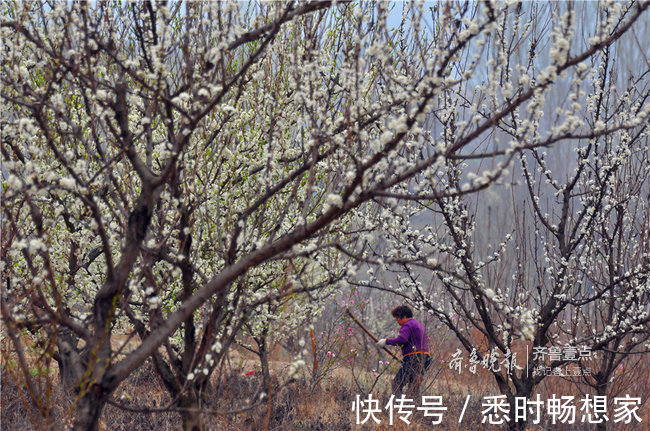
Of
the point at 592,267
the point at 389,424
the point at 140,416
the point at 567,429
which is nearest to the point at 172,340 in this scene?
the point at 140,416

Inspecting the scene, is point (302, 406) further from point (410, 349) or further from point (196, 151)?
point (196, 151)

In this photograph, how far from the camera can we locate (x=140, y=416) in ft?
22.0

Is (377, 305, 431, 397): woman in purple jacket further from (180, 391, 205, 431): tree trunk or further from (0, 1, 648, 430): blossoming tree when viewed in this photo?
(180, 391, 205, 431): tree trunk

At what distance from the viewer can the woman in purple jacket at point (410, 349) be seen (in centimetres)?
839

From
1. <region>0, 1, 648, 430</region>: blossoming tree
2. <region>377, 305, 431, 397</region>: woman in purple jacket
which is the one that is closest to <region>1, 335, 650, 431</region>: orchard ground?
<region>377, 305, 431, 397</region>: woman in purple jacket

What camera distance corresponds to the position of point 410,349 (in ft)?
29.3

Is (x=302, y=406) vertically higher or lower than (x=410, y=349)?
lower

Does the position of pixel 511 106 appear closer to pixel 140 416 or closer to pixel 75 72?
pixel 75 72

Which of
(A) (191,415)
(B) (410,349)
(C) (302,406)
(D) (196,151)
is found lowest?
(C) (302,406)

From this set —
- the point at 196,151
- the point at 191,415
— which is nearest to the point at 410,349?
the point at 191,415

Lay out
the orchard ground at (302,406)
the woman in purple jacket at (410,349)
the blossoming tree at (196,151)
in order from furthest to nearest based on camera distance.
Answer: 1. the woman in purple jacket at (410,349)
2. the orchard ground at (302,406)
3. the blossoming tree at (196,151)

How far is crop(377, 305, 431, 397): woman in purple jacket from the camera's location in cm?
839

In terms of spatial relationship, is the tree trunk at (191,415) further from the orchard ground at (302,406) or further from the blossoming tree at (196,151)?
the orchard ground at (302,406)

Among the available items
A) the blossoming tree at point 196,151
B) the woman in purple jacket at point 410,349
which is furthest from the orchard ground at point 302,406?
the blossoming tree at point 196,151
